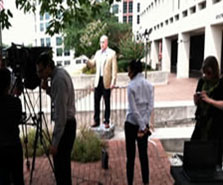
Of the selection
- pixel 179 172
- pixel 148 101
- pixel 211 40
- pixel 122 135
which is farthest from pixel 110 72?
pixel 211 40

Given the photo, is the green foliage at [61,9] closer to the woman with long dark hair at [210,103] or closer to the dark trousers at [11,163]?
the woman with long dark hair at [210,103]

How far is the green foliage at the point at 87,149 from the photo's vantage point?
4977 millimetres

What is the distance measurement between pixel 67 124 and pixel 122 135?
378cm

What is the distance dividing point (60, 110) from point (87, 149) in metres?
2.52

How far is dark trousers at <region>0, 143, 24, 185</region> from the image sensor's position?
2693 millimetres

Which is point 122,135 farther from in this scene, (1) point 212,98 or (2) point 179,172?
(2) point 179,172

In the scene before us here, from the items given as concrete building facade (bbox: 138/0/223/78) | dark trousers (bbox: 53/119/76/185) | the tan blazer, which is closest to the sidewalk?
dark trousers (bbox: 53/119/76/185)

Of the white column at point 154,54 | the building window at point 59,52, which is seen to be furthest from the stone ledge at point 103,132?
the building window at point 59,52

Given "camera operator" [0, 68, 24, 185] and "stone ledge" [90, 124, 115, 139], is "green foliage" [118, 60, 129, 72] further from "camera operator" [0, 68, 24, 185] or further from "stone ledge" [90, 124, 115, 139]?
"camera operator" [0, 68, 24, 185]

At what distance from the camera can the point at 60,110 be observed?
2648 mm

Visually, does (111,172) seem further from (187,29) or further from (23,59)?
(187,29)

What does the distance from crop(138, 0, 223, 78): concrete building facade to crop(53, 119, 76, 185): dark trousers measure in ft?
41.1

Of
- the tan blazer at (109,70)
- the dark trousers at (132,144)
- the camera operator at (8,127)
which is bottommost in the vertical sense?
the dark trousers at (132,144)

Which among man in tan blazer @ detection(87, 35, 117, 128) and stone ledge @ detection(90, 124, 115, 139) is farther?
stone ledge @ detection(90, 124, 115, 139)
